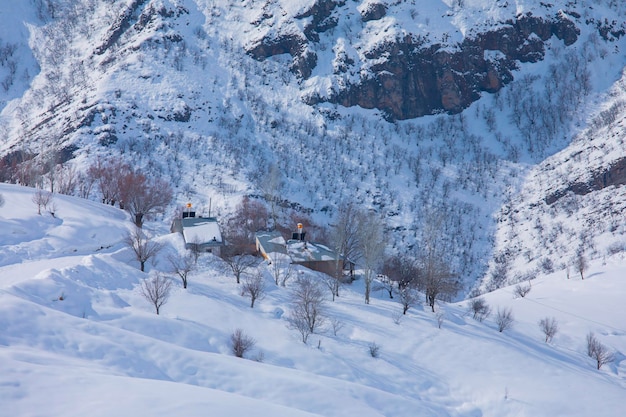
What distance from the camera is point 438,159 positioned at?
424 ft

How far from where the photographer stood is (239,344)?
27281 millimetres

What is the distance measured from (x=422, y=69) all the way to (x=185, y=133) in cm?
8929

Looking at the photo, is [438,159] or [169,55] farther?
[169,55]

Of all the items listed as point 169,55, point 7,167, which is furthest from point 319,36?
point 7,167

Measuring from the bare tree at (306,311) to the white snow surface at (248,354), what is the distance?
76 cm

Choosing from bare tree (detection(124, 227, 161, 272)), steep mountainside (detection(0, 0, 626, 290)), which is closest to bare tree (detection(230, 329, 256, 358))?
bare tree (detection(124, 227, 161, 272))

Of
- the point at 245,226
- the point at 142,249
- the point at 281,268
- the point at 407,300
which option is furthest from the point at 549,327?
the point at 245,226

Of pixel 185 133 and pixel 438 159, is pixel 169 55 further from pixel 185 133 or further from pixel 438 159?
pixel 438 159

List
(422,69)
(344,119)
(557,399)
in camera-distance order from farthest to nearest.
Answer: (422,69) → (344,119) → (557,399)

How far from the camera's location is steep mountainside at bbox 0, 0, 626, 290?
109 meters

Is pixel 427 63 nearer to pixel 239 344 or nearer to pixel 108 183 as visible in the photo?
pixel 108 183

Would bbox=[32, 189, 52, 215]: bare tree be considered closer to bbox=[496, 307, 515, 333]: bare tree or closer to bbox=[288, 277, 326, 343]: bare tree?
bbox=[288, 277, 326, 343]: bare tree

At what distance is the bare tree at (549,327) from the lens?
37688mm

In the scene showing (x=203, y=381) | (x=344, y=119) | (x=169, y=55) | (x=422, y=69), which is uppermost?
(x=422, y=69)
